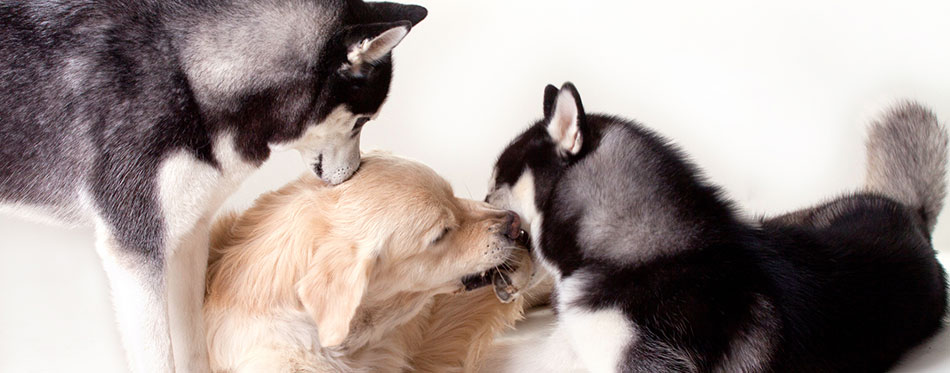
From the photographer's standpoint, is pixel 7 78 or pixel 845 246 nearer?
pixel 7 78

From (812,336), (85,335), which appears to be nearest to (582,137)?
(812,336)

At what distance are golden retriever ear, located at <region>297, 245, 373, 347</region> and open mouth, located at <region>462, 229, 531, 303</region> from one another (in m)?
0.38

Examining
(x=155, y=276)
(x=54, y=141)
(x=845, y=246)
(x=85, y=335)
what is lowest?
(x=85, y=335)

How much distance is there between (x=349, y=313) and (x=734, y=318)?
100 cm

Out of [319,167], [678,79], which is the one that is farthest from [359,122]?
[678,79]

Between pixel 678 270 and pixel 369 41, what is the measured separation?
39.4 inches

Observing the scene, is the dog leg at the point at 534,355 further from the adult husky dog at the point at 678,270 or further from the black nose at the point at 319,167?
the black nose at the point at 319,167

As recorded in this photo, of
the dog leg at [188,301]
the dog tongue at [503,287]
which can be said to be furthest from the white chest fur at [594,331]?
the dog leg at [188,301]

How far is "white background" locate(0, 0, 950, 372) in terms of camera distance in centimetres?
414

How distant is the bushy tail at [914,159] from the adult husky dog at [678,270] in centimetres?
51

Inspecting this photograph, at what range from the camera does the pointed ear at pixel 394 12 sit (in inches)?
110

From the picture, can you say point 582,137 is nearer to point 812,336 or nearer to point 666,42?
point 812,336

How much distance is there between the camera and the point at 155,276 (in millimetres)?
2551

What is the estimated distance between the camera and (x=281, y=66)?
8.54 feet
